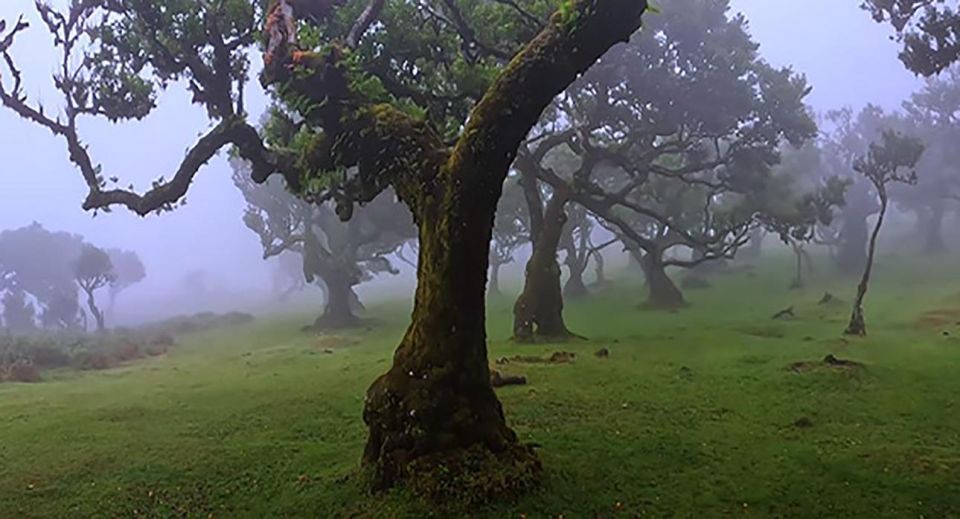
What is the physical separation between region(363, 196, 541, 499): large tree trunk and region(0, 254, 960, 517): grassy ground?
1.41 ft

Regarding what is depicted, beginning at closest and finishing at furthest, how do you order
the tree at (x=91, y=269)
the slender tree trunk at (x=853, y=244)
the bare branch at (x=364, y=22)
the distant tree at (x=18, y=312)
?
the bare branch at (x=364, y=22) < the slender tree trunk at (x=853, y=244) < the tree at (x=91, y=269) < the distant tree at (x=18, y=312)

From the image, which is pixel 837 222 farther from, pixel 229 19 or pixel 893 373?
pixel 229 19

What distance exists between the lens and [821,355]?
57.4 feet

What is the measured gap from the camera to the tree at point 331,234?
3778 cm

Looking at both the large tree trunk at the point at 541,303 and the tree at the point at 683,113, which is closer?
the large tree trunk at the point at 541,303

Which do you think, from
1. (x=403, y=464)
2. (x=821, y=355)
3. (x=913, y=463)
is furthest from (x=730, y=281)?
(x=403, y=464)

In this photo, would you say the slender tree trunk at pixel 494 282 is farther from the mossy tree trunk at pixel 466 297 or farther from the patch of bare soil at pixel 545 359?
the mossy tree trunk at pixel 466 297

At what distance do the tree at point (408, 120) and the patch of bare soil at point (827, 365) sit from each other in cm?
871

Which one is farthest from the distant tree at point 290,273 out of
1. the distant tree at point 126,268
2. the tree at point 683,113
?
the tree at point 683,113

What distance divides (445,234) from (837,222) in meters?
A: 56.7

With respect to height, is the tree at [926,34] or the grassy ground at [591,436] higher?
the tree at [926,34]

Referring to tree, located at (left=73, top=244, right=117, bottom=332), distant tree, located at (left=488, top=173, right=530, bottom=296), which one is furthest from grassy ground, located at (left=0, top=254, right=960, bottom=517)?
tree, located at (left=73, top=244, right=117, bottom=332)

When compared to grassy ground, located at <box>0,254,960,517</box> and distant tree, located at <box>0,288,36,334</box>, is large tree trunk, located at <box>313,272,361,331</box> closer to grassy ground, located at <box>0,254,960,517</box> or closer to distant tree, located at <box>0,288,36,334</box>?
→ grassy ground, located at <box>0,254,960,517</box>

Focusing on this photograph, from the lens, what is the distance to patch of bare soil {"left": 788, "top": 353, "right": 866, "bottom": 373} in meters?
14.8
